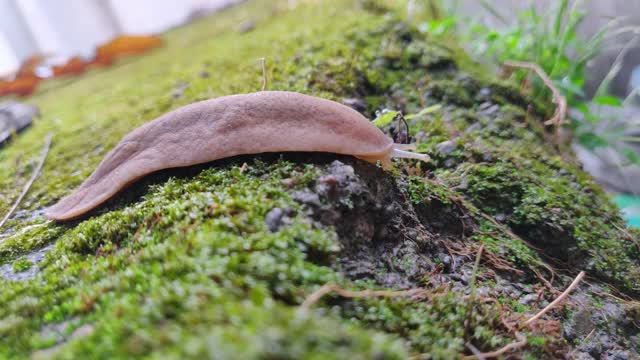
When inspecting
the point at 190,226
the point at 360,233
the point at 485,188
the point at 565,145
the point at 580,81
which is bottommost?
the point at 565,145

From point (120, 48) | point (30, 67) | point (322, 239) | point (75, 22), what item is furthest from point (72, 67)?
point (322, 239)

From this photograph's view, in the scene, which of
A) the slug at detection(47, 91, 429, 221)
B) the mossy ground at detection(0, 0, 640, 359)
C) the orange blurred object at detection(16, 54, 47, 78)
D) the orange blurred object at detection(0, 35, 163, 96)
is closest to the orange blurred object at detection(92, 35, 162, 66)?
the orange blurred object at detection(0, 35, 163, 96)

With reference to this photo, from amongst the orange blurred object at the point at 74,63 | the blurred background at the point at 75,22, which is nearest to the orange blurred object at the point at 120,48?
the orange blurred object at the point at 74,63

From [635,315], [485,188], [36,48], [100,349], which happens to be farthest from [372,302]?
[36,48]

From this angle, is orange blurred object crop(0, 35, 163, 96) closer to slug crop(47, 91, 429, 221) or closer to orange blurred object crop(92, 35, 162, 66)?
orange blurred object crop(92, 35, 162, 66)

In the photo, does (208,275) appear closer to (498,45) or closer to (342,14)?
(498,45)

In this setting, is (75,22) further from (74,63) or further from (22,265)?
(22,265)

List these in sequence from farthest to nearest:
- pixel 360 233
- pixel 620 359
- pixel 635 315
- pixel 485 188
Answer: pixel 485 188 < pixel 635 315 < pixel 620 359 < pixel 360 233
